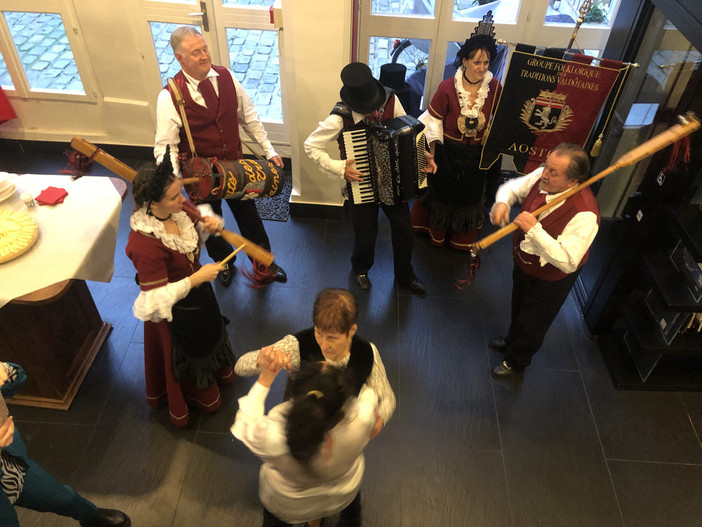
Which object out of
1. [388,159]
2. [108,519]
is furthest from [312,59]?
[108,519]

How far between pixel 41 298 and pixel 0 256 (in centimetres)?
31

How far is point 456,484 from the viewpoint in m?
2.70

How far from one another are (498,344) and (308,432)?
6.59ft

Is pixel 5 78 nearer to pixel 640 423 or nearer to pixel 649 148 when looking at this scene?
pixel 649 148

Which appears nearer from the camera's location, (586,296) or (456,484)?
(456,484)

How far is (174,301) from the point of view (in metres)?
2.26

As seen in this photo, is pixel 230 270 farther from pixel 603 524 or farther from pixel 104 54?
pixel 603 524

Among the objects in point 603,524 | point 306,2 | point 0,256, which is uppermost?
point 306,2

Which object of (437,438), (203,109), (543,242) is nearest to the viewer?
(543,242)

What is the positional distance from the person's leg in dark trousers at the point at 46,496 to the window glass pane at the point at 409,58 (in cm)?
312

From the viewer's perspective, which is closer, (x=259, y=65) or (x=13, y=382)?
(x=13, y=382)

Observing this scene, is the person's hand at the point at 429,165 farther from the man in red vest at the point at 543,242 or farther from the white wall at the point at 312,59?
the white wall at the point at 312,59

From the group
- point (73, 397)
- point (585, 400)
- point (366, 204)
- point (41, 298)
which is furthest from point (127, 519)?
point (585, 400)

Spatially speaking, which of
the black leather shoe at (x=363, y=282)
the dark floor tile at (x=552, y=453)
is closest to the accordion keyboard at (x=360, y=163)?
the black leather shoe at (x=363, y=282)
